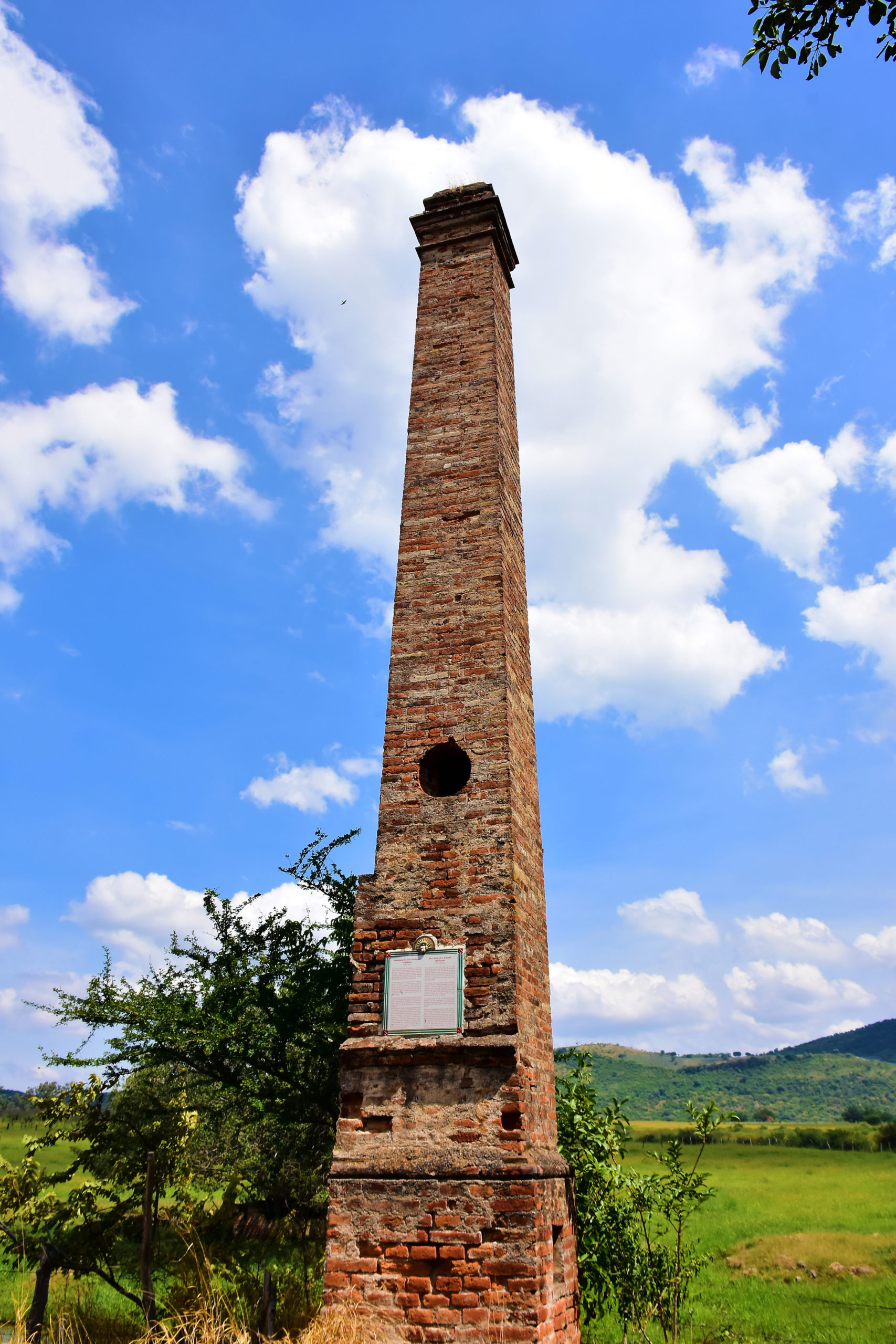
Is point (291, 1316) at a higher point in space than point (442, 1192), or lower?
lower

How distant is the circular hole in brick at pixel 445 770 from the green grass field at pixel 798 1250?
5660 mm

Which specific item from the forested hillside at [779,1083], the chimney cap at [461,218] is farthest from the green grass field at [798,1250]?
the forested hillside at [779,1083]

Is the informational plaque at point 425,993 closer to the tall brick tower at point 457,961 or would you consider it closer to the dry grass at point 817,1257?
the tall brick tower at point 457,961

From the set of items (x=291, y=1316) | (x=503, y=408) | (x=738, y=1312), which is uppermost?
(x=503, y=408)

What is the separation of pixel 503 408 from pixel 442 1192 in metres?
6.72

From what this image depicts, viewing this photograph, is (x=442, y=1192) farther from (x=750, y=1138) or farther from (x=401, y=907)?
(x=750, y=1138)

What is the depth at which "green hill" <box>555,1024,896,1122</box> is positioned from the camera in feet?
156

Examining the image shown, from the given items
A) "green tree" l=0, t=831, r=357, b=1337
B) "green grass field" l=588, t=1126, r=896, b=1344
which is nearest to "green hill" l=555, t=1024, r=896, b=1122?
"green grass field" l=588, t=1126, r=896, b=1344

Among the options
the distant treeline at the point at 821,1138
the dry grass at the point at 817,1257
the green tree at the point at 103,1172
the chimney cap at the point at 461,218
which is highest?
the chimney cap at the point at 461,218

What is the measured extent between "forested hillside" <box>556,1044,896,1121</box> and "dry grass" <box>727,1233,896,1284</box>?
3036 centimetres

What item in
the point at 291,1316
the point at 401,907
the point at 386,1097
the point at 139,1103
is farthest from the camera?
the point at 139,1103

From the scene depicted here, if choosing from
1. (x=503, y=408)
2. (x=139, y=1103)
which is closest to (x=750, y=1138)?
(x=139, y=1103)

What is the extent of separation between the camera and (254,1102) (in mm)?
8141

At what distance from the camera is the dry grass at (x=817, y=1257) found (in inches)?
525
